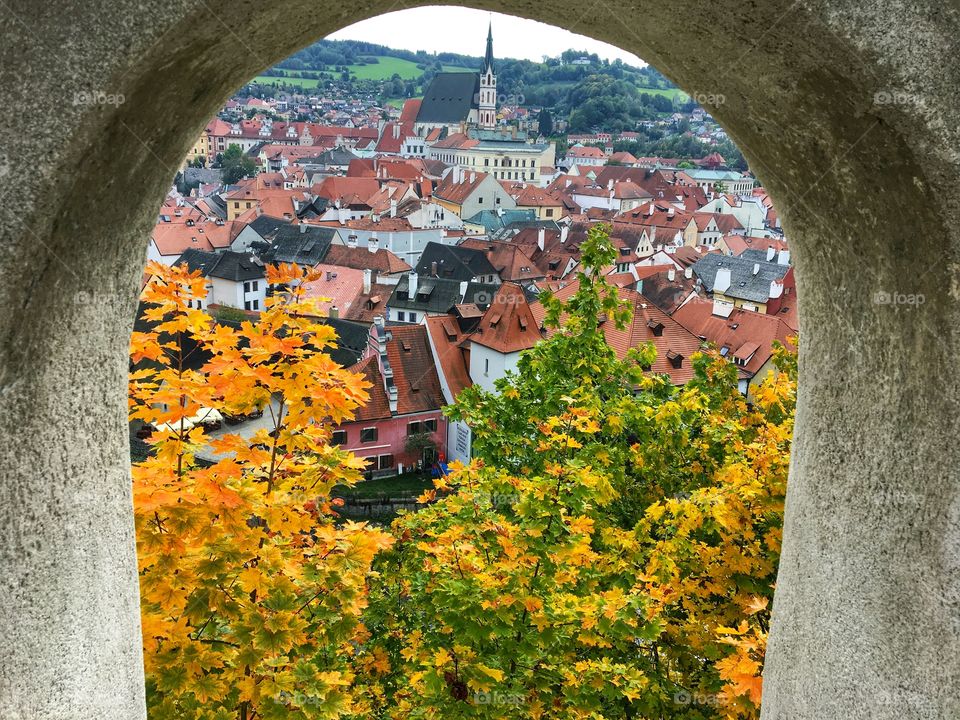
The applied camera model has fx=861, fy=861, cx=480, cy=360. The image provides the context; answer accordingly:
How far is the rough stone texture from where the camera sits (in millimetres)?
2068

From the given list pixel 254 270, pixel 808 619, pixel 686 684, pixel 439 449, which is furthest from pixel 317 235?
pixel 808 619

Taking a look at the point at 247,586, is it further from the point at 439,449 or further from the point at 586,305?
the point at 439,449

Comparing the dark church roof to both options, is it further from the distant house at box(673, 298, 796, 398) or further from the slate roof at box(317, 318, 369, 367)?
the distant house at box(673, 298, 796, 398)

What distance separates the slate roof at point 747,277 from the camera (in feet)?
145

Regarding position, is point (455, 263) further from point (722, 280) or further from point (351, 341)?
point (351, 341)

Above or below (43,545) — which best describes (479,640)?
below

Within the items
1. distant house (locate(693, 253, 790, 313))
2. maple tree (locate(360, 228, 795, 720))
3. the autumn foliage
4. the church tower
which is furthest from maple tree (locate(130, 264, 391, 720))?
the church tower

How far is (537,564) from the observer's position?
564cm

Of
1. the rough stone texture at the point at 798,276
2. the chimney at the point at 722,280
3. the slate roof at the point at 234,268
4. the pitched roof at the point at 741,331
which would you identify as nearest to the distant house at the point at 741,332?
the pitched roof at the point at 741,331

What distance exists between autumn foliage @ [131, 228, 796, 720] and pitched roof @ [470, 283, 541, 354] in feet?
62.9

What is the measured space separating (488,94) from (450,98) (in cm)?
699

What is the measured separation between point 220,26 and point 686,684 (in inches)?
259

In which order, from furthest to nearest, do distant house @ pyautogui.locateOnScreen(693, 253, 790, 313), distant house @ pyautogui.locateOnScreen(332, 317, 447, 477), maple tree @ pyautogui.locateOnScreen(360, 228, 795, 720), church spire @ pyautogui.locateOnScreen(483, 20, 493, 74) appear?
church spire @ pyautogui.locateOnScreen(483, 20, 493, 74)
distant house @ pyautogui.locateOnScreen(693, 253, 790, 313)
distant house @ pyautogui.locateOnScreen(332, 317, 447, 477)
maple tree @ pyautogui.locateOnScreen(360, 228, 795, 720)

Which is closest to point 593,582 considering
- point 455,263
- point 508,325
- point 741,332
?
point 508,325
